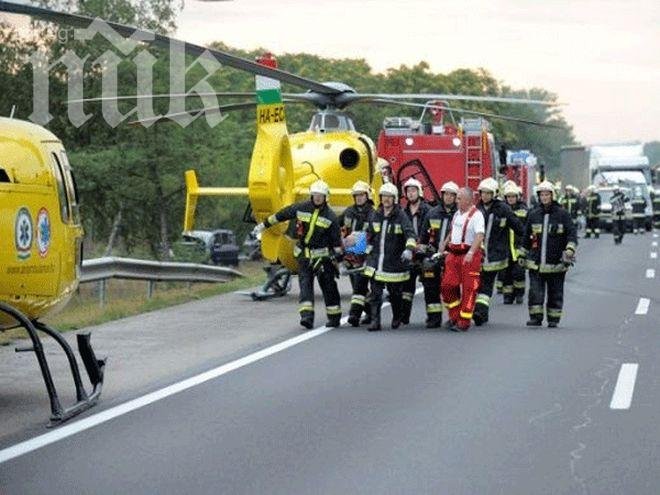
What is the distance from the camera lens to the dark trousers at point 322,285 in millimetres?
21484

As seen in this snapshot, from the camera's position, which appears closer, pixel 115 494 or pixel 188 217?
pixel 115 494

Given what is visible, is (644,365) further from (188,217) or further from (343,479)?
(188,217)

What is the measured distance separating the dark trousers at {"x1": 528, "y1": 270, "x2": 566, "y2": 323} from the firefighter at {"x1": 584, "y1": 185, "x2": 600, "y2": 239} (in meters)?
36.7

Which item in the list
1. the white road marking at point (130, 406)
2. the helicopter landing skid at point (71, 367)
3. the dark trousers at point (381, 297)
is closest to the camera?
the white road marking at point (130, 406)

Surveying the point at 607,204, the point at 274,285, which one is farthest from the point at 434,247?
the point at 607,204

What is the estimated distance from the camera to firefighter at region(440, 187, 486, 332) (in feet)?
→ 70.1

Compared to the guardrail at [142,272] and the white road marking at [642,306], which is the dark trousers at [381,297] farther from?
the white road marking at [642,306]

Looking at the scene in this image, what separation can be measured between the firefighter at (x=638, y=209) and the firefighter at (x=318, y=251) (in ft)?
159

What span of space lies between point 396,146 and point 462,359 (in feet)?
55.1

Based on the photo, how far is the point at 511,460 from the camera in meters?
11.1

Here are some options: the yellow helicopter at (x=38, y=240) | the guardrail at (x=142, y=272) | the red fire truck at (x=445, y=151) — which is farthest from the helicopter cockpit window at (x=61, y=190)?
the red fire truck at (x=445, y=151)

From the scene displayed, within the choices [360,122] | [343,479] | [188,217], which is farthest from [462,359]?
[360,122]

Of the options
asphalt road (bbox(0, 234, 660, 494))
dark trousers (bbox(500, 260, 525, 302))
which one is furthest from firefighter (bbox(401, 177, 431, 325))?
dark trousers (bbox(500, 260, 525, 302))

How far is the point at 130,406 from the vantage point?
13.9 m
